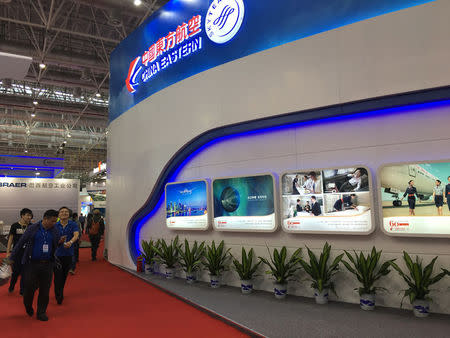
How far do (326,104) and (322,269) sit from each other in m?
2.02

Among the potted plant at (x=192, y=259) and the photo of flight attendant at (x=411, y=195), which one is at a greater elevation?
the photo of flight attendant at (x=411, y=195)

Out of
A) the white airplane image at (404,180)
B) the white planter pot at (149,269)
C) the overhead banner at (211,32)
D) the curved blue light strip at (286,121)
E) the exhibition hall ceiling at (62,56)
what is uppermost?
the exhibition hall ceiling at (62,56)

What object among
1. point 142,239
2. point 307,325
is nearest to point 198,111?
point 142,239

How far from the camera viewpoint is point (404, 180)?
3689 millimetres

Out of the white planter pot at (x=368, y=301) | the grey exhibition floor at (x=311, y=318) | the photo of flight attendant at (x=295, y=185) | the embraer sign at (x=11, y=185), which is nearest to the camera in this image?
the grey exhibition floor at (x=311, y=318)

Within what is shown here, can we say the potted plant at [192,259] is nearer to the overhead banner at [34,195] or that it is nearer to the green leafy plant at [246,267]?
the green leafy plant at [246,267]

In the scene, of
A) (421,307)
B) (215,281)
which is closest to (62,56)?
(215,281)

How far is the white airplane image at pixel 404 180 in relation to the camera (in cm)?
357

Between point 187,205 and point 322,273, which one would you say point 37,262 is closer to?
point 187,205

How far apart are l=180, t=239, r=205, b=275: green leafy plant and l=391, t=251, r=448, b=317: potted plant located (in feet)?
9.59

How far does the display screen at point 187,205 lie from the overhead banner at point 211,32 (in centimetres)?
198

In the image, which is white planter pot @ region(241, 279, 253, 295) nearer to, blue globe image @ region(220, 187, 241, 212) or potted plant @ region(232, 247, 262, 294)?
potted plant @ region(232, 247, 262, 294)

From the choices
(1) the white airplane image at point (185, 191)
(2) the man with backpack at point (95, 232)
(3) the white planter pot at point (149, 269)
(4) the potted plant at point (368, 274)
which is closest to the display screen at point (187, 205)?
(1) the white airplane image at point (185, 191)

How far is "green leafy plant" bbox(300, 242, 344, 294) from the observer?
3.93 meters
